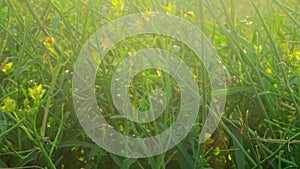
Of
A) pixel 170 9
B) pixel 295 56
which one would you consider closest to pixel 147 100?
pixel 170 9

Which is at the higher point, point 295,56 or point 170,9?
point 170,9

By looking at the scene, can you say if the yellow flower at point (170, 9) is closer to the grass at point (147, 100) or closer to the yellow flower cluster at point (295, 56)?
the grass at point (147, 100)

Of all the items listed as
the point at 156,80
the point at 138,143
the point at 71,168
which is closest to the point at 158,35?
the point at 156,80

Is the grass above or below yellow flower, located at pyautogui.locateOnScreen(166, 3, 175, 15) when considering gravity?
below

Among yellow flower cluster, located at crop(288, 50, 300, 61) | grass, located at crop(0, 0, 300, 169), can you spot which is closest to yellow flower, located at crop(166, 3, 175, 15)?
grass, located at crop(0, 0, 300, 169)

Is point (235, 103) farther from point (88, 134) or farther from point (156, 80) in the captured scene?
point (88, 134)

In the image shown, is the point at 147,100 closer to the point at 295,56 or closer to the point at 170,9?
the point at 170,9

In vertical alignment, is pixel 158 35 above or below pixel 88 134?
above

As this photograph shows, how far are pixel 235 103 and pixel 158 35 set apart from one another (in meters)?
0.25

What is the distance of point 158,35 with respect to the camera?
1.22 metres

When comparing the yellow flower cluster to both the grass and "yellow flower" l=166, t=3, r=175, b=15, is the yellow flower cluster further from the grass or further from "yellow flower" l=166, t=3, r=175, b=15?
"yellow flower" l=166, t=3, r=175, b=15

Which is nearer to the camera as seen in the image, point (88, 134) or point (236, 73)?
point (88, 134)

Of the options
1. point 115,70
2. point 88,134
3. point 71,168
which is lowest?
point 71,168

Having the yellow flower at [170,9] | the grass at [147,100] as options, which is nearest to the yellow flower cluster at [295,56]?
the grass at [147,100]
